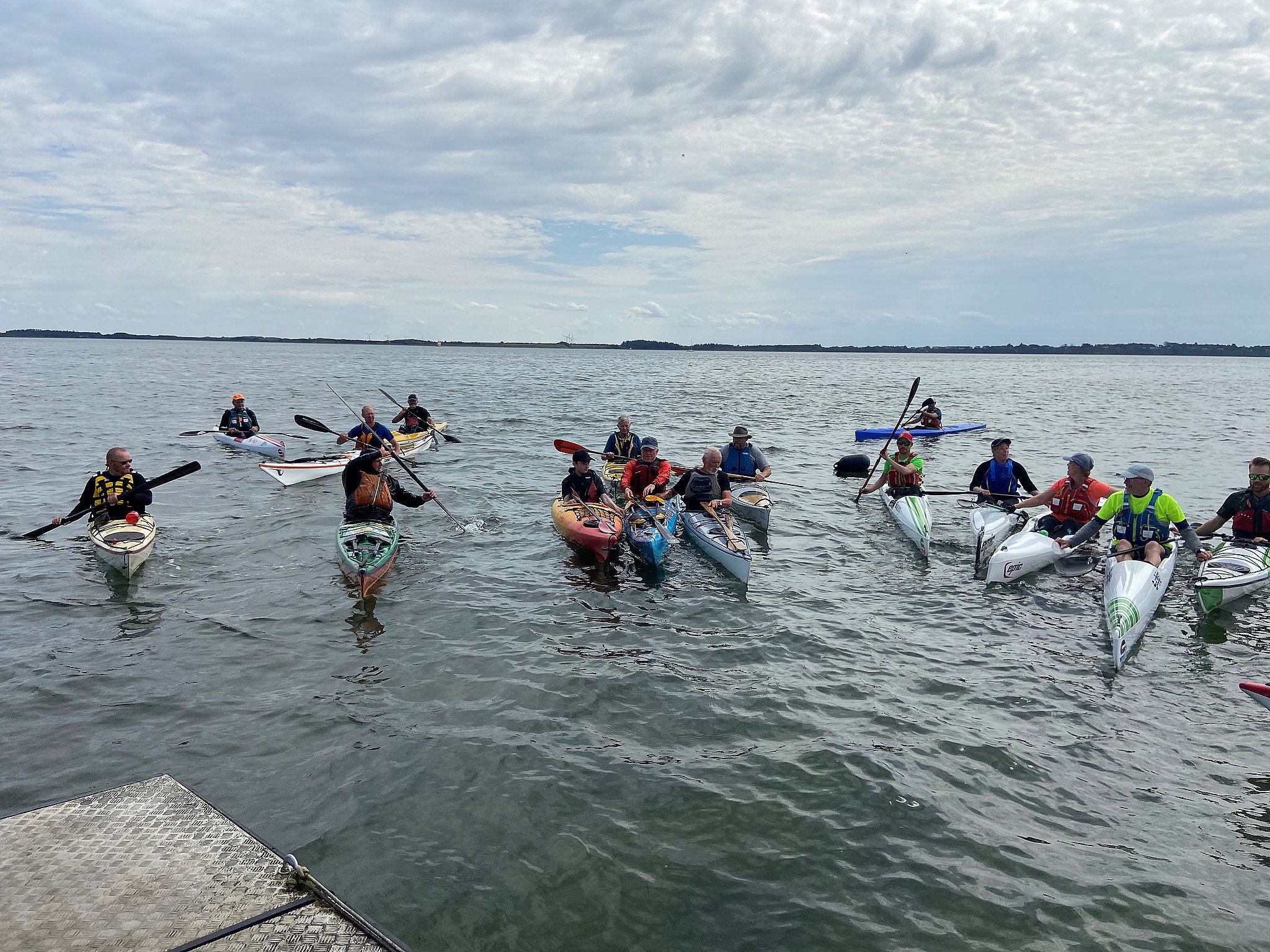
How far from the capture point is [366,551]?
1120 centimetres

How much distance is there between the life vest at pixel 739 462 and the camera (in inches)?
643

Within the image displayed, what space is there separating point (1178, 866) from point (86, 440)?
32.3 m

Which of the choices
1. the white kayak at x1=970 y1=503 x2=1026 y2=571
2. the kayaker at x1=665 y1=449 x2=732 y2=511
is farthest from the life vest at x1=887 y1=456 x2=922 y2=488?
the kayaker at x1=665 y1=449 x2=732 y2=511

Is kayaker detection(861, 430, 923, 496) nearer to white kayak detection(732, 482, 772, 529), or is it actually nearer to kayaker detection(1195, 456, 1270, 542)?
white kayak detection(732, 482, 772, 529)

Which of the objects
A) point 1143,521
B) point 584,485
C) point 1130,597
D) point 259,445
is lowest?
point 1130,597

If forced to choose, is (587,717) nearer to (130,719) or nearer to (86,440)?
(130,719)

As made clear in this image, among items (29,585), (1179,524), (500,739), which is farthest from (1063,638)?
(29,585)

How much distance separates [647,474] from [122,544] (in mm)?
8700

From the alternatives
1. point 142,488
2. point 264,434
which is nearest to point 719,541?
point 142,488

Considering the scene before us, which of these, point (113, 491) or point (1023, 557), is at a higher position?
point (113, 491)

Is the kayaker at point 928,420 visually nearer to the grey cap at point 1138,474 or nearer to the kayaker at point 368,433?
the grey cap at point 1138,474

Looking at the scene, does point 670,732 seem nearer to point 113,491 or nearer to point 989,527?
point 989,527

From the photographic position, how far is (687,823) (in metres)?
6.08

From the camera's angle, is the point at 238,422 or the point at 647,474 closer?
the point at 647,474
